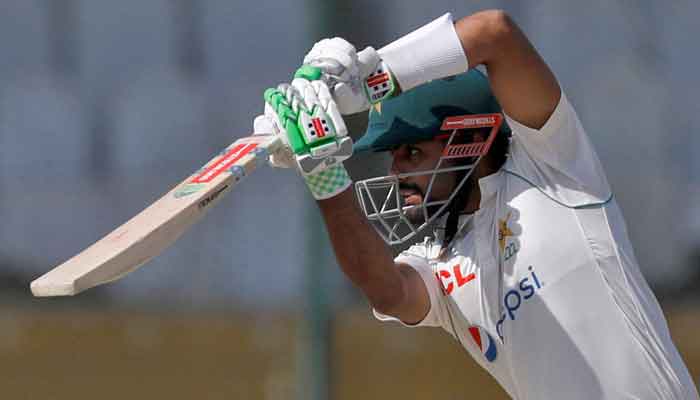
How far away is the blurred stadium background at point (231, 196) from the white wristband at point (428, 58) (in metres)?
1.86

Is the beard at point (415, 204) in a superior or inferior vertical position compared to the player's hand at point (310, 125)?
inferior

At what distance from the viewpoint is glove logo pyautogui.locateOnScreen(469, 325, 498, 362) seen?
2379 millimetres

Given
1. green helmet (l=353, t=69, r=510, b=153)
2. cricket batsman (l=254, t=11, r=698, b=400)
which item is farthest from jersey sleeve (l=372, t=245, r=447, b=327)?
green helmet (l=353, t=69, r=510, b=153)

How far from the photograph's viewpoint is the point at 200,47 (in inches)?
167

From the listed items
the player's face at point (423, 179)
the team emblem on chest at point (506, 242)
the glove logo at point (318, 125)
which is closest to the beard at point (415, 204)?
the player's face at point (423, 179)

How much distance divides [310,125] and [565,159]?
48 centimetres

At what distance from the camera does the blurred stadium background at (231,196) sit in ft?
13.2

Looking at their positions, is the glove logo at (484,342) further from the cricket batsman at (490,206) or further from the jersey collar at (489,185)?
the jersey collar at (489,185)

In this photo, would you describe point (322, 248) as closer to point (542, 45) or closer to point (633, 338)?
point (542, 45)

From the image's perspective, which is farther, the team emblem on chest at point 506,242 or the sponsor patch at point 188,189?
the team emblem on chest at point 506,242

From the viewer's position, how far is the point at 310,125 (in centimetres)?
206

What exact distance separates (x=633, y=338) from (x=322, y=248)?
1.90m

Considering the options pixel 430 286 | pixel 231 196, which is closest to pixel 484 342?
pixel 430 286

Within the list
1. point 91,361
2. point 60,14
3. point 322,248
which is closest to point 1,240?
point 91,361
